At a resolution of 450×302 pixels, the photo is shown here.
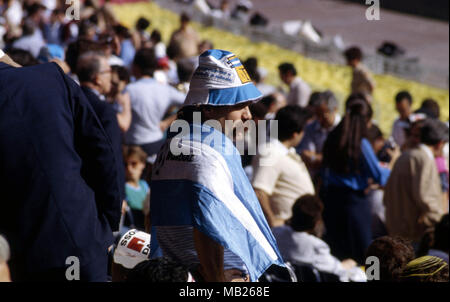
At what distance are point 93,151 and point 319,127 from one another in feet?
14.7

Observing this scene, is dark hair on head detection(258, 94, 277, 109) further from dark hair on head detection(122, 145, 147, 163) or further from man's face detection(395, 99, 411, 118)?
dark hair on head detection(122, 145, 147, 163)

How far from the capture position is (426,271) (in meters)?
3.24

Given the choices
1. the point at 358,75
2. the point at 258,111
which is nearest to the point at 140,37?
the point at 358,75

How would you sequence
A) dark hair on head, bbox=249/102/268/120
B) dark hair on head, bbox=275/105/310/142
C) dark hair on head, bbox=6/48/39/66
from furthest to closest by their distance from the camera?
dark hair on head, bbox=249/102/268/120, dark hair on head, bbox=275/105/310/142, dark hair on head, bbox=6/48/39/66

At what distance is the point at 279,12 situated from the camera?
80.4 feet

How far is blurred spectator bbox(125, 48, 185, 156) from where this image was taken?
6.54 meters

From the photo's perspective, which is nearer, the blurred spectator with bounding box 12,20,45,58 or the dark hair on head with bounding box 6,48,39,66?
the dark hair on head with bounding box 6,48,39,66

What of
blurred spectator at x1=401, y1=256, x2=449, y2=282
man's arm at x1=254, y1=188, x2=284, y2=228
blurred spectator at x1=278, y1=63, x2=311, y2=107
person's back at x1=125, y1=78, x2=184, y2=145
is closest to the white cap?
blurred spectator at x1=401, y1=256, x2=449, y2=282

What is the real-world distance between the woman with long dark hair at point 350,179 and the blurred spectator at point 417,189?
0.72ft

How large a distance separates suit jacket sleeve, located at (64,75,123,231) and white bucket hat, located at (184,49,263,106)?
1.42 feet

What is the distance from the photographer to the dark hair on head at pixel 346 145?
5844mm
